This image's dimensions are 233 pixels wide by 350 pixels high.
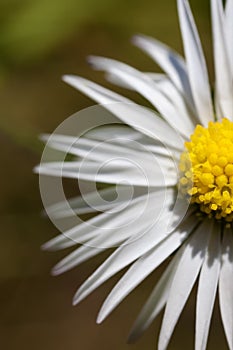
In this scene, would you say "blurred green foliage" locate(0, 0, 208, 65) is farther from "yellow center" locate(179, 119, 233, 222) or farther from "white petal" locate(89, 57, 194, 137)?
"yellow center" locate(179, 119, 233, 222)

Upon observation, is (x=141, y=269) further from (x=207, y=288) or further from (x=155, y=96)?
(x=155, y=96)

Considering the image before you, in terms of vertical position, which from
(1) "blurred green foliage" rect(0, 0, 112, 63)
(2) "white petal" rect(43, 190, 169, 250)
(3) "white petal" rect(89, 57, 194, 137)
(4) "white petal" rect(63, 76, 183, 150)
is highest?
(1) "blurred green foliage" rect(0, 0, 112, 63)

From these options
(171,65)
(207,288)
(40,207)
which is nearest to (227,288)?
(207,288)

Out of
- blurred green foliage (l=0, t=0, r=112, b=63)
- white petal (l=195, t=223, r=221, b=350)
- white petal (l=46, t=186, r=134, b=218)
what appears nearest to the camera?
white petal (l=195, t=223, r=221, b=350)

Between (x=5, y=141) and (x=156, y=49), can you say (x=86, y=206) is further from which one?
(x=5, y=141)

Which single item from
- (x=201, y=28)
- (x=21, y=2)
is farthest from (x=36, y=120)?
(x=201, y=28)

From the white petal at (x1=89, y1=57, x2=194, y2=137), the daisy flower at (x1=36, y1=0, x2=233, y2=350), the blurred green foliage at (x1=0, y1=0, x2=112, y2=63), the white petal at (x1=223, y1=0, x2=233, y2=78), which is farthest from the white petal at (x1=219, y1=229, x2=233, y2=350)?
the blurred green foliage at (x1=0, y1=0, x2=112, y2=63)
